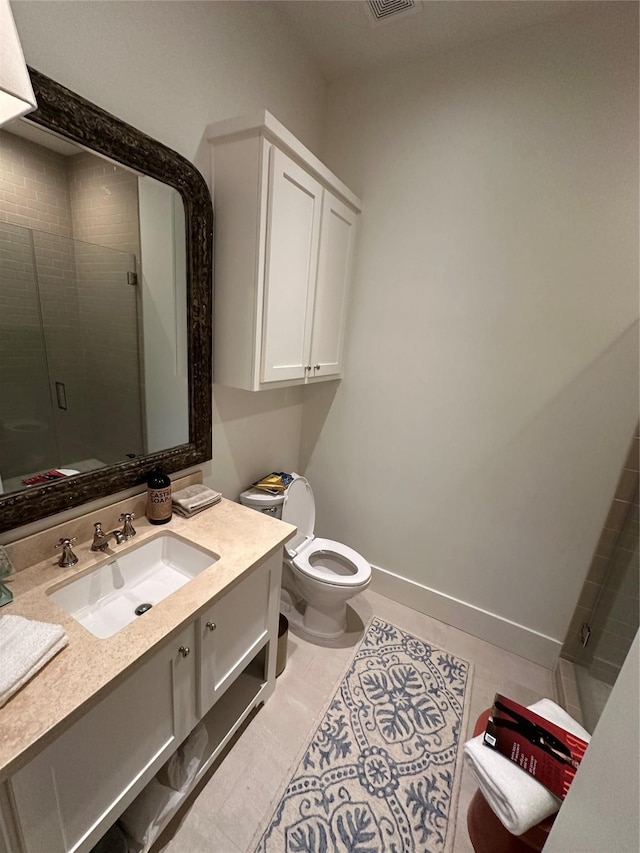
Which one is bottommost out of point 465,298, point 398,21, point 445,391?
point 445,391

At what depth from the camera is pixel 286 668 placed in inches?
66.9

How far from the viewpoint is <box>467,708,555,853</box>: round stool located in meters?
0.97

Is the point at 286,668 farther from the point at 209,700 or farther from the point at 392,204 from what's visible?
the point at 392,204

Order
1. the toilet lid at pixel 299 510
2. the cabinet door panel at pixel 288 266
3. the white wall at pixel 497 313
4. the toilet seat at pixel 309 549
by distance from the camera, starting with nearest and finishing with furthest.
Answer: the cabinet door panel at pixel 288 266, the white wall at pixel 497 313, the toilet seat at pixel 309 549, the toilet lid at pixel 299 510

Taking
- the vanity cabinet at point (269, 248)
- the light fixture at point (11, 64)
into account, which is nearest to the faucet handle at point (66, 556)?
the vanity cabinet at point (269, 248)

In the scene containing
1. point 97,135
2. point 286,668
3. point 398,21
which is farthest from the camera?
point 286,668

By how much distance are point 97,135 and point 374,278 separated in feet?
4.27

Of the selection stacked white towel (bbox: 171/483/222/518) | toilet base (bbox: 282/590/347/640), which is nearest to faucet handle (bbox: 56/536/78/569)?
stacked white towel (bbox: 171/483/222/518)

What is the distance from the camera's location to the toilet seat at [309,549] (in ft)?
5.79

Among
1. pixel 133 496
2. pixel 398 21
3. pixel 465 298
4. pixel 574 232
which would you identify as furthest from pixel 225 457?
pixel 398 21

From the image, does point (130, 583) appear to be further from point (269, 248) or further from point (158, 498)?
point (269, 248)

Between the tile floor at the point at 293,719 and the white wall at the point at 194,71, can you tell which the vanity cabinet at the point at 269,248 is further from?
the tile floor at the point at 293,719

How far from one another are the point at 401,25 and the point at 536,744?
268cm

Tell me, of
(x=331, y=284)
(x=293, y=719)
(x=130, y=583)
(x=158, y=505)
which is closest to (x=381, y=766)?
(x=293, y=719)
